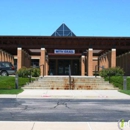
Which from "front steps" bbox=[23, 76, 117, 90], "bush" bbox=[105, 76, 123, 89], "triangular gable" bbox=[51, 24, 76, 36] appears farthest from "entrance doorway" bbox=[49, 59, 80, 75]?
"bush" bbox=[105, 76, 123, 89]

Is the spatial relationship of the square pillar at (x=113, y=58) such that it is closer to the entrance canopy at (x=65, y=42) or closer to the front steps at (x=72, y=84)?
the entrance canopy at (x=65, y=42)

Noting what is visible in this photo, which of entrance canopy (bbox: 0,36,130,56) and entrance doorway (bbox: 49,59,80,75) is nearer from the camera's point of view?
entrance canopy (bbox: 0,36,130,56)

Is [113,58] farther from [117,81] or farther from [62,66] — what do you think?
[62,66]

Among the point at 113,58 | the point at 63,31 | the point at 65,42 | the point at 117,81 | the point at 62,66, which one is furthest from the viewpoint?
the point at 63,31

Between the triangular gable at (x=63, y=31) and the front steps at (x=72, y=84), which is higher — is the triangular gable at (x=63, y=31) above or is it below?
above

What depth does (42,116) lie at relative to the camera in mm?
9320

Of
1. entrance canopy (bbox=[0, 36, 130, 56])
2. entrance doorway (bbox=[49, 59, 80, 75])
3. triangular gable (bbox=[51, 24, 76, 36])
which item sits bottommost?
entrance doorway (bbox=[49, 59, 80, 75])
